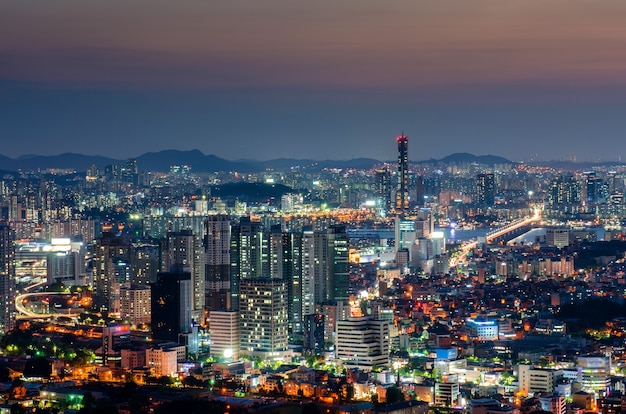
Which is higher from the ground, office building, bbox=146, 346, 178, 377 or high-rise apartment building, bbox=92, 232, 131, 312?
high-rise apartment building, bbox=92, 232, 131, 312

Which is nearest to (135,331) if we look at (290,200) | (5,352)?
(5,352)

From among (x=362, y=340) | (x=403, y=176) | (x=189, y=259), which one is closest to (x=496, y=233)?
(x=403, y=176)

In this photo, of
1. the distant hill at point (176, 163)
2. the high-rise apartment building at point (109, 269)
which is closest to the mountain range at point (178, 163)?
the distant hill at point (176, 163)

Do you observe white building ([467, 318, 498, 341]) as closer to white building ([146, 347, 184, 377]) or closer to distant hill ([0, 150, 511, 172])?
white building ([146, 347, 184, 377])

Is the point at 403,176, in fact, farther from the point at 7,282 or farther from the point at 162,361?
the point at 162,361

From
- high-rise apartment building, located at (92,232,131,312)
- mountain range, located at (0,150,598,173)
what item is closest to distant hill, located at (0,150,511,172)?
mountain range, located at (0,150,598,173)

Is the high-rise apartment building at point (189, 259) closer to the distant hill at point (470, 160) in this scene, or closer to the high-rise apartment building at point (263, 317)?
the high-rise apartment building at point (263, 317)

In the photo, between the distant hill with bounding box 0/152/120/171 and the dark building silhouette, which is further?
the distant hill with bounding box 0/152/120/171

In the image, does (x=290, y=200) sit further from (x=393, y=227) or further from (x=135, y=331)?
(x=135, y=331)
